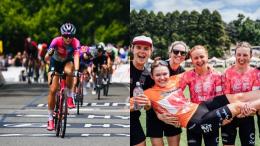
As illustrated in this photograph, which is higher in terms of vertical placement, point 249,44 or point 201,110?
point 249,44

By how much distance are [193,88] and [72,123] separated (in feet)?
17.0

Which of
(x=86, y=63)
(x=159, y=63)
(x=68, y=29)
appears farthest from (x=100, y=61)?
(x=159, y=63)

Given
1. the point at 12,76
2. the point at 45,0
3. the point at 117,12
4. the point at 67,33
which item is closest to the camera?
the point at 67,33

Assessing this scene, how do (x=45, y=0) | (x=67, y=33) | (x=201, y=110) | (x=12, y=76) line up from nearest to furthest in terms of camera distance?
(x=201, y=110) < (x=67, y=33) < (x=12, y=76) < (x=45, y=0)

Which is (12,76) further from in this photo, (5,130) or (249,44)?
(249,44)

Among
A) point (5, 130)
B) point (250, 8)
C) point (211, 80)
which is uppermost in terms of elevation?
point (250, 8)

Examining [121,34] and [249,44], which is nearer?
[249,44]

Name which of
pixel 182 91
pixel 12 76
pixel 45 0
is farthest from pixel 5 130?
pixel 45 0

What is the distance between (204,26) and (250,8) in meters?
0.39

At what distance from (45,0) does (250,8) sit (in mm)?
38821

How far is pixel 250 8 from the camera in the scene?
575 cm

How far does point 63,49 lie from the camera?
9.00m

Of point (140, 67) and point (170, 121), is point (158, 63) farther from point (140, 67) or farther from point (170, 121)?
point (170, 121)

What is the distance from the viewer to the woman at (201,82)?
5.82 meters
